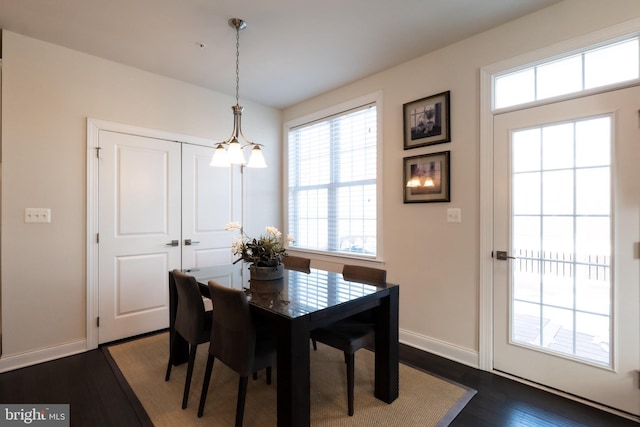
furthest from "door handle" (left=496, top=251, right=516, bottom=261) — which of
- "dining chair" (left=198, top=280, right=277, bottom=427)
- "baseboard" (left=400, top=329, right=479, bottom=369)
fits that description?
"dining chair" (left=198, top=280, right=277, bottom=427)

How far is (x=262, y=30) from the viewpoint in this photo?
2.39 m

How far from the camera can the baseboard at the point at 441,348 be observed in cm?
246

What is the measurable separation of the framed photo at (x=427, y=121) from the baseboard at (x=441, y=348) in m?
1.78

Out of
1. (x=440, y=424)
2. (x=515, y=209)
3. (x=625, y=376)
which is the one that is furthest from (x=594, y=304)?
(x=440, y=424)

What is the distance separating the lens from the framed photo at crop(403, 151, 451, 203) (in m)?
2.62

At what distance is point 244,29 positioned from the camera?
7.79ft

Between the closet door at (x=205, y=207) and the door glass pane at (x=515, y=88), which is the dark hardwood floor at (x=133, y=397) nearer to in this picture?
the closet door at (x=205, y=207)

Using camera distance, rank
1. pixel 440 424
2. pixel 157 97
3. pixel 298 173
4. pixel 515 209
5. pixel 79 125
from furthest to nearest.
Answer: pixel 298 173, pixel 157 97, pixel 79 125, pixel 515 209, pixel 440 424

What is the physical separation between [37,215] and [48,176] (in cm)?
34

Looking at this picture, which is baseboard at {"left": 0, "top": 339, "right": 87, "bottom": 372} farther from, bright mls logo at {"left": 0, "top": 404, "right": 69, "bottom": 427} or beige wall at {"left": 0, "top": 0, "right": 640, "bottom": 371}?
bright mls logo at {"left": 0, "top": 404, "right": 69, "bottom": 427}

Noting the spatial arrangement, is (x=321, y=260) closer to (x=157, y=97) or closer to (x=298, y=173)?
(x=298, y=173)

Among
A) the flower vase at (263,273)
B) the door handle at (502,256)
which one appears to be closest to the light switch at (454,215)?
the door handle at (502,256)

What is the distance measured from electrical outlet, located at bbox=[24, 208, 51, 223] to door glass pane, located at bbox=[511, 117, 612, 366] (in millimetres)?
3798

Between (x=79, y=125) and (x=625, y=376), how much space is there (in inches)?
178
